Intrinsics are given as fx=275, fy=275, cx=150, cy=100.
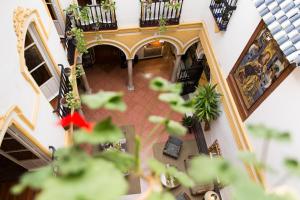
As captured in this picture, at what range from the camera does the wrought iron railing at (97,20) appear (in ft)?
26.1

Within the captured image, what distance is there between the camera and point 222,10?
7461mm

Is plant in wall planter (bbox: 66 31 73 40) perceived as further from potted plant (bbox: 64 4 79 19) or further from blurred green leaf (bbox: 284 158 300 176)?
blurred green leaf (bbox: 284 158 300 176)

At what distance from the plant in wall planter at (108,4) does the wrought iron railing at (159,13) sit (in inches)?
34.1

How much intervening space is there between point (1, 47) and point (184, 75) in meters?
7.48

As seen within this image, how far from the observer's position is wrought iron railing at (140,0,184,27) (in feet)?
26.7

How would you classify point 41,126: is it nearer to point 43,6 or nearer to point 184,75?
point 43,6

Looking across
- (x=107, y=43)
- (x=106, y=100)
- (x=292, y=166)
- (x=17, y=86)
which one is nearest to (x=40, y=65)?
(x=17, y=86)

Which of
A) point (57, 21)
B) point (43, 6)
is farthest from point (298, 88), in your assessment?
point (57, 21)

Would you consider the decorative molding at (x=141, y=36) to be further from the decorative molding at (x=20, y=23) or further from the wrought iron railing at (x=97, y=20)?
the decorative molding at (x=20, y=23)

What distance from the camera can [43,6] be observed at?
6105mm

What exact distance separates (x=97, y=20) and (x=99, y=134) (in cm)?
723

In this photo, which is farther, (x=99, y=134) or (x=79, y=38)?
(x=79, y=38)

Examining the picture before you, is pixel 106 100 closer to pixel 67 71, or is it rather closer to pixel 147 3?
pixel 67 71

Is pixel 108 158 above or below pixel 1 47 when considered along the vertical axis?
below
